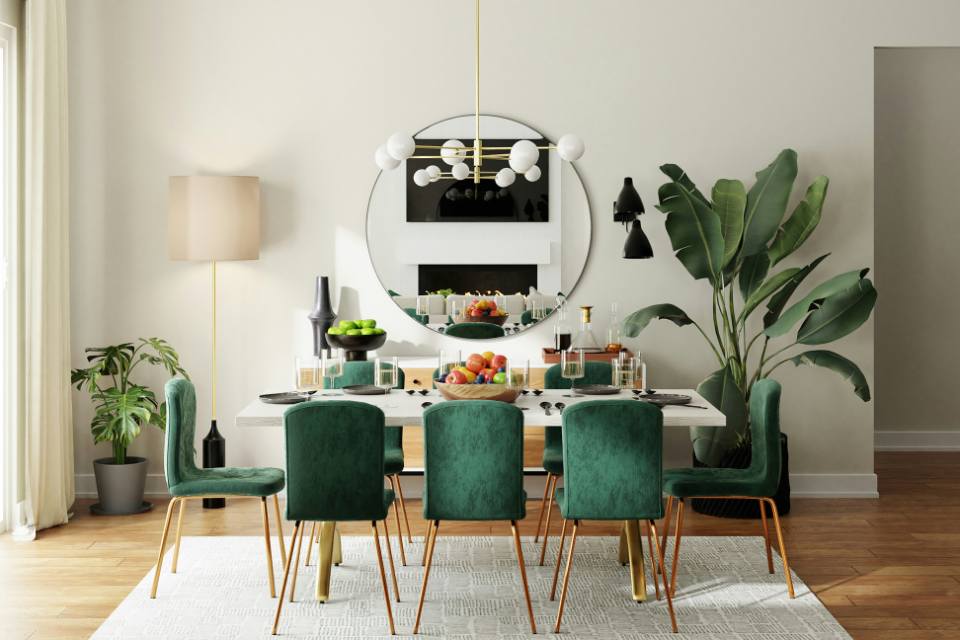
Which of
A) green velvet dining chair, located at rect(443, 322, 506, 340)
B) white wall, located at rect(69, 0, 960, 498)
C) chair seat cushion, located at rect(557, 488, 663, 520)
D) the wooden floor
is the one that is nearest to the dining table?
chair seat cushion, located at rect(557, 488, 663, 520)

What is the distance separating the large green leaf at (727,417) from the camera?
192 inches

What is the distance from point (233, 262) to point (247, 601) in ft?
7.75

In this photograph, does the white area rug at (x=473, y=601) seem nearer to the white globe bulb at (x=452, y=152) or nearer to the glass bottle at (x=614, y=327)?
the glass bottle at (x=614, y=327)

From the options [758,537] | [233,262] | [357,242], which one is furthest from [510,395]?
[233,262]

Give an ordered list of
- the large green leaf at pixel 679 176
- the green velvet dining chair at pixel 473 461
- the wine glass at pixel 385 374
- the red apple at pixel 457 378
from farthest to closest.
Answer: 1. the large green leaf at pixel 679 176
2. the wine glass at pixel 385 374
3. the red apple at pixel 457 378
4. the green velvet dining chair at pixel 473 461

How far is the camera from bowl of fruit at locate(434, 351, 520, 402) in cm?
381

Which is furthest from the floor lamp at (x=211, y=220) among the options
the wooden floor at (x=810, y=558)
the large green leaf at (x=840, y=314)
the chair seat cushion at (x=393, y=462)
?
the large green leaf at (x=840, y=314)

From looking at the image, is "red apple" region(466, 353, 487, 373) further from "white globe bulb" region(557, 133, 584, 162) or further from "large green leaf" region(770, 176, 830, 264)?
"large green leaf" region(770, 176, 830, 264)

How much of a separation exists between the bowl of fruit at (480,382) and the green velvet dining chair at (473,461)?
0.49 m

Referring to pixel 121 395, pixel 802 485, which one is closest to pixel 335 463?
pixel 121 395

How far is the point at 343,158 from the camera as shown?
543 cm

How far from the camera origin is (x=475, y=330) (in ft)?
18.0

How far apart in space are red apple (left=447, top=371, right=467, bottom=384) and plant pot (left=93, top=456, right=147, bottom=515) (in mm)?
2172

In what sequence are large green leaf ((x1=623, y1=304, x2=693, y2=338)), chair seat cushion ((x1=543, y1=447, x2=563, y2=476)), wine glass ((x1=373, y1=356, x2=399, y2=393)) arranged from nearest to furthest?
1. wine glass ((x1=373, y1=356, x2=399, y2=393))
2. chair seat cushion ((x1=543, y1=447, x2=563, y2=476))
3. large green leaf ((x1=623, y1=304, x2=693, y2=338))
